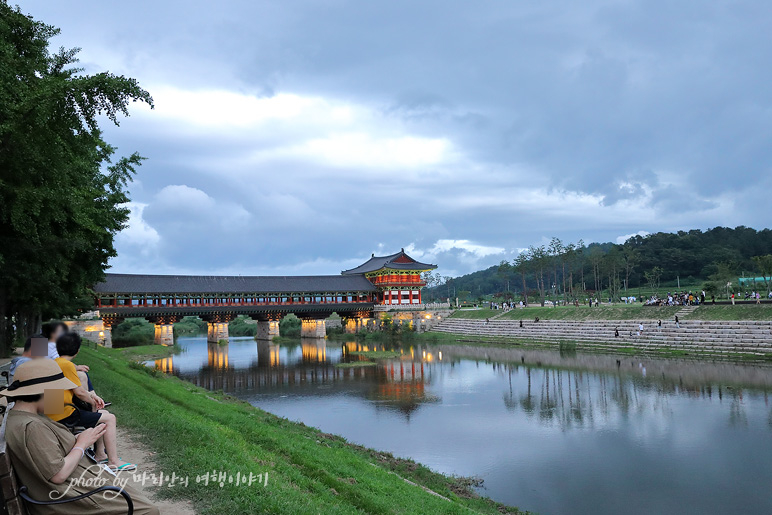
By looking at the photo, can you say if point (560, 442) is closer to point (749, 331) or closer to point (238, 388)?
point (238, 388)

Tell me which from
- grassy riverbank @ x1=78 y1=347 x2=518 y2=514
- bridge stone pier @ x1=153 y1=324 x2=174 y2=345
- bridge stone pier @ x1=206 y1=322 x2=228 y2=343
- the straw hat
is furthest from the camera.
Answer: bridge stone pier @ x1=206 y1=322 x2=228 y2=343

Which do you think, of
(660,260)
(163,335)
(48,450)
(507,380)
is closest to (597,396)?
(507,380)

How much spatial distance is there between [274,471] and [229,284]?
2228 inches

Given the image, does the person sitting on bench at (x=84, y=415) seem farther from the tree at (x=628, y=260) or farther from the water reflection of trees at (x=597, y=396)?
the tree at (x=628, y=260)

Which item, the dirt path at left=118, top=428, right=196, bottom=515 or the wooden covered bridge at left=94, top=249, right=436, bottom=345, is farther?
the wooden covered bridge at left=94, top=249, right=436, bottom=345

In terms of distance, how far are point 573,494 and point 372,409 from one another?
11.7 metres

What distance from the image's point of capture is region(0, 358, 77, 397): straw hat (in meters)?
4.32

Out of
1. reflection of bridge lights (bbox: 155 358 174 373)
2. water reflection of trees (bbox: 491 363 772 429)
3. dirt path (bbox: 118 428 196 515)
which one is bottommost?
water reflection of trees (bbox: 491 363 772 429)

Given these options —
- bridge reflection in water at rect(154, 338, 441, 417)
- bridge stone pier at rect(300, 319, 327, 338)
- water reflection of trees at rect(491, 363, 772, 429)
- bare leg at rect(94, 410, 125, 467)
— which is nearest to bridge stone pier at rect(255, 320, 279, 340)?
bridge stone pier at rect(300, 319, 327, 338)

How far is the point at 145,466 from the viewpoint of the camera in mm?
8000

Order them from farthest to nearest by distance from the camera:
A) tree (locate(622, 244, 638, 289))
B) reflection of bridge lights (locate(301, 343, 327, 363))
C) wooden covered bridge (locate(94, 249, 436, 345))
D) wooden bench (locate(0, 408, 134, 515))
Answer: tree (locate(622, 244, 638, 289)) → wooden covered bridge (locate(94, 249, 436, 345)) → reflection of bridge lights (locate(301, 343, 327, 363)) → wooden bench (locate(0, 408, 134, 515))

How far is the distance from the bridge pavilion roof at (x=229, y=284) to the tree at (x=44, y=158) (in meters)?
37.4

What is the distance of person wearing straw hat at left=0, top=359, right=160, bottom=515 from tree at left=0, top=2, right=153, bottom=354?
25.0ft

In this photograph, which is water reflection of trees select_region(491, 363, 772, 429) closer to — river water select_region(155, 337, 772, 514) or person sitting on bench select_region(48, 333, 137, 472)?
river water select_region(155, 337, 772, 514)
